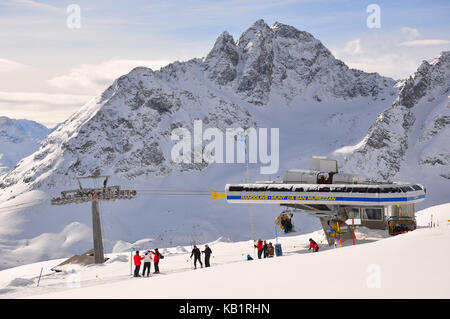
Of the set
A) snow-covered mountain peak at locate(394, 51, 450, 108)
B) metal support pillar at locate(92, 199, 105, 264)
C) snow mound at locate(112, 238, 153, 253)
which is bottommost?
snow mound at locate(112, 238, 153, 253)

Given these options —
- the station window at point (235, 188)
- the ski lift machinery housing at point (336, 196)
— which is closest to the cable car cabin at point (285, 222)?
the ski lift machinery housing at point (336, 196)

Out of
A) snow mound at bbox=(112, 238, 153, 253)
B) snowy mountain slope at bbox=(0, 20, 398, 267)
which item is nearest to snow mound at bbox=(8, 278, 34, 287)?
snow mound at bbox=(112, 238, 153, 253)

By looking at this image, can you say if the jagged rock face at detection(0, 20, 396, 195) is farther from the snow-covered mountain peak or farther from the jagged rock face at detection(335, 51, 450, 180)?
the snow-covered mountain peak

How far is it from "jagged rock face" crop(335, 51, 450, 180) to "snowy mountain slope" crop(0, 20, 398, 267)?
34.0ft

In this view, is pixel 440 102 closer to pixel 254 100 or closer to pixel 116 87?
pixel 254 100

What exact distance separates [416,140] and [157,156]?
240 feet

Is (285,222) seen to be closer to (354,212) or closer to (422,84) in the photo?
(354,212)

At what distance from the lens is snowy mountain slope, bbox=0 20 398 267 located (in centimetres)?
12388

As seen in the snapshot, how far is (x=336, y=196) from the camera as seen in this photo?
146 ft

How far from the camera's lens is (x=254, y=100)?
196875 mm

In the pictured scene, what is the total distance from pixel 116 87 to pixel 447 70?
103 metres

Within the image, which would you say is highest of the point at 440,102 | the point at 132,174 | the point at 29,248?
the point at 440,102

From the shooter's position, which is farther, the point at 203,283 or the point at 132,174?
the point at 132,174
